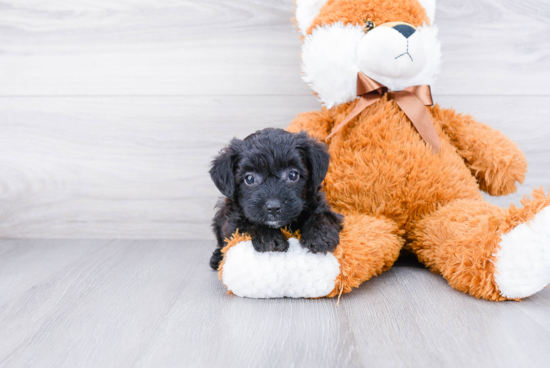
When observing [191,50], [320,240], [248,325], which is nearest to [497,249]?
[320,240]

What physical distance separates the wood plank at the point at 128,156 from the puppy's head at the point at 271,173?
0.62m

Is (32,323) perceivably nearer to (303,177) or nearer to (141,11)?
(303,177)

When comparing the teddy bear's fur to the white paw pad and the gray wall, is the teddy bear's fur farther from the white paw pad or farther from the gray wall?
the gray wall

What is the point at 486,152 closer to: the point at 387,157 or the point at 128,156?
the point at 387,157

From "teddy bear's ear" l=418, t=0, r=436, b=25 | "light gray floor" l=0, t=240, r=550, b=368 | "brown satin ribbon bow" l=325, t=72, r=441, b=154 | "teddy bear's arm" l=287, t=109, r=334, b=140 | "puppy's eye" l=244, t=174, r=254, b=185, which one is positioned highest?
"teddy bear's ear" l=418, t=0, r=436, b=25

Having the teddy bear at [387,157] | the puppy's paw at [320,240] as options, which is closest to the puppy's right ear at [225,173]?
the teddy bear at [387,157]

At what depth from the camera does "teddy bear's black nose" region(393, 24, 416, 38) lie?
1287 mm

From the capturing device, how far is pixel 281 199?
1091 mm

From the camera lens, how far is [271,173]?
115 cm

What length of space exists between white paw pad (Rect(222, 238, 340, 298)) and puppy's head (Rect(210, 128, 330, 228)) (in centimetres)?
9

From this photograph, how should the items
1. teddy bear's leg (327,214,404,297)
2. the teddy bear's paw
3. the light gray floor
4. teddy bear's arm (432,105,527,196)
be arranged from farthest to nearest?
teddy bear's arm (432,105,527,196) → teddy bear's leg (327,214,404,297) → the teddy bear's paw → the light gray floor

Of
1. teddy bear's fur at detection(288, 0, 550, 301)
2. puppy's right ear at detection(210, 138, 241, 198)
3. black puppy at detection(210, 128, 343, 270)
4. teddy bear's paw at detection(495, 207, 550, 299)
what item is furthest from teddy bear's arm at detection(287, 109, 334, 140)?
teddy bear's paw at detection(495, 207, 550, 299)

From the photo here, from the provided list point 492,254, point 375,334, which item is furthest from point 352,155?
point 375,334

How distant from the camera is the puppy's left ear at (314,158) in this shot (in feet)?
3.87
